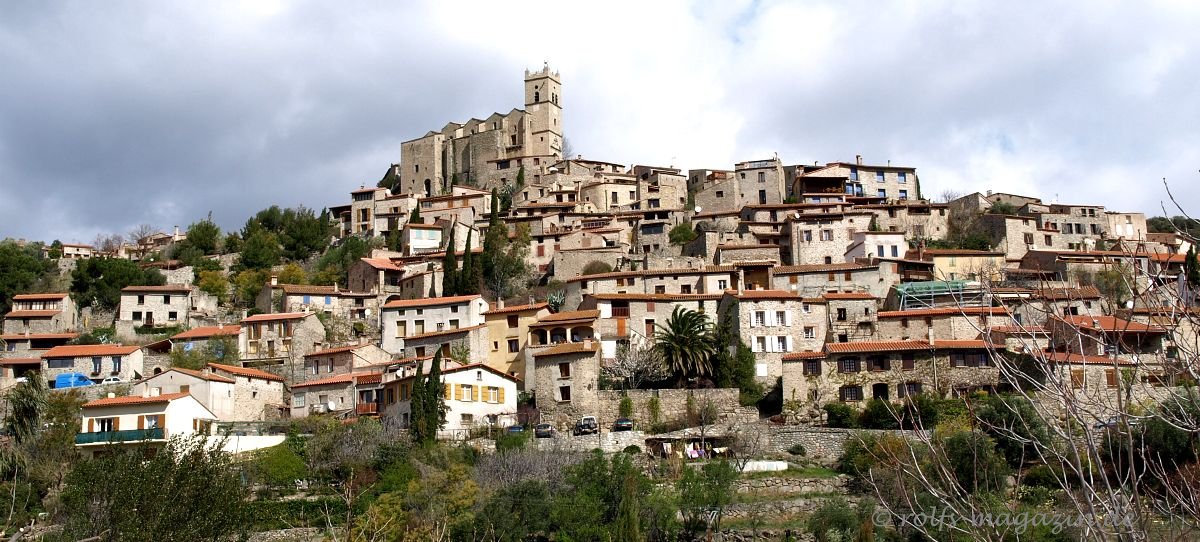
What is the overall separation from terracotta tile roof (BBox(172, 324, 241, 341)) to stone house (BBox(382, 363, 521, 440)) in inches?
617

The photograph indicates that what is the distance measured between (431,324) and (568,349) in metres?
12.4

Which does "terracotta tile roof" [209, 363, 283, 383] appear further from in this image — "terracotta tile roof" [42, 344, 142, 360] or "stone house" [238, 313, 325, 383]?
"terracotta tile roof" [42, 344, 142, 360]

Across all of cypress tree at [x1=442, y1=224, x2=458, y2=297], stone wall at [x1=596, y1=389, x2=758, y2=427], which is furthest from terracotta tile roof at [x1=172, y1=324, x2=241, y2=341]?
stone wall at [x1=596, y1=389, x2=758, y2=427]

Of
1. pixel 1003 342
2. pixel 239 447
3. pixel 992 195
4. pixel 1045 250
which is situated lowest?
pixel 239 447

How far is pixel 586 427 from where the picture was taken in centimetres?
4941

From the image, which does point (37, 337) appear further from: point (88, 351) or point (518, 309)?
point (518, 309)

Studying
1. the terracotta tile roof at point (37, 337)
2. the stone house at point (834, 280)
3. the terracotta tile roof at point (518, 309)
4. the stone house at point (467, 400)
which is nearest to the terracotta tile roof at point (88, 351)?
the terracotta tile roof at point (37, 337)

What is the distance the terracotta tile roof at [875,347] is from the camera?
5156 cm

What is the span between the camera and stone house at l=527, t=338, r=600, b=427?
52125 millimetres

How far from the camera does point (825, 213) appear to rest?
7725 cm

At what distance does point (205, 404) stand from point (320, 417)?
6.00m

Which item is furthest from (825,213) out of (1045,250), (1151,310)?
(1151,310)

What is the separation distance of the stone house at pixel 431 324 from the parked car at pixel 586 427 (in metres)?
10.9

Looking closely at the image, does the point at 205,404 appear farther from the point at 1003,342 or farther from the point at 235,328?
the point at 1003,342
